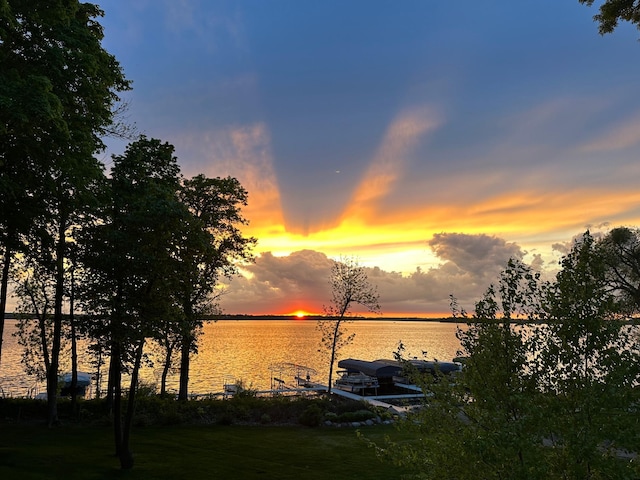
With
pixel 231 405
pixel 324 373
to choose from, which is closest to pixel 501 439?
pixel 231 405

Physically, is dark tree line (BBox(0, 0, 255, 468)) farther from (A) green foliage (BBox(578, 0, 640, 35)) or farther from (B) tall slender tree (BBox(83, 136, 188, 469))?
(A) green foliage (BBox(578, 0, 640, 35))

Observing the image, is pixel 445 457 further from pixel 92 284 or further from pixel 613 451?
pixel 92 284

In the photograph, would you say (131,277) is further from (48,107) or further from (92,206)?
(48,107)

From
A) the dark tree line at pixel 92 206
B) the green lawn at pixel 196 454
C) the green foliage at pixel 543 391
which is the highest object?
the dark tree line at pixel 92 206

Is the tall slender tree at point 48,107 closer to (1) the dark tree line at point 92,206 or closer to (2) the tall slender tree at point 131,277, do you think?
(1) the dark tree line at point 92,206

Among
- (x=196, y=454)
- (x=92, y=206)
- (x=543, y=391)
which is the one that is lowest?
(x=196, y=454)

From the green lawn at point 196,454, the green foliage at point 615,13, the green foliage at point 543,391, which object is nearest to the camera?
the green foliage at point 543,391

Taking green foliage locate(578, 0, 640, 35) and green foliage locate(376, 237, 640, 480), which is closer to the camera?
green foliage locate(376, 237, 640, 480)

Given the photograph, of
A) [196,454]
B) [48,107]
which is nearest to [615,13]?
[48,107]

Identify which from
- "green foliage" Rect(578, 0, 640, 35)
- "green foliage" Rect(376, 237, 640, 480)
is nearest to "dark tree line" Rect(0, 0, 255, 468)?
"green foliage" Rect(376, 237, 640, 480)

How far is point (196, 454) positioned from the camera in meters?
18.9

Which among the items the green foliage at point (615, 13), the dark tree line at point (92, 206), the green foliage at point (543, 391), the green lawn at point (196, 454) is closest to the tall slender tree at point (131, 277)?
the dark tree line at point (92, 206)

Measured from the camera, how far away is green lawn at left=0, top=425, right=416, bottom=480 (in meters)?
15.9

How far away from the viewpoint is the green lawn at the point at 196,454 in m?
15.9
